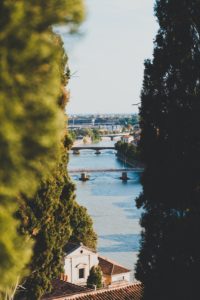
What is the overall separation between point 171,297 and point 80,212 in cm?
1472

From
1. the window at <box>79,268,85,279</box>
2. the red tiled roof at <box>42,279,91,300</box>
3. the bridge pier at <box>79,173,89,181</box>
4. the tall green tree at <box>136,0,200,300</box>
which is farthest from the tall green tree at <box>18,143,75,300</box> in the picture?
the bridge pier at <box>79,173,89,181</box>

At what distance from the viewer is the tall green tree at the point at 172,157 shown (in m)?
6.17

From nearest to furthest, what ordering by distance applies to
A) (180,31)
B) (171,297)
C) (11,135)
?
(11,135) → (171,297) → (180,31)

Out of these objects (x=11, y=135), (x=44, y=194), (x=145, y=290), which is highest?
(x=11, y=135)

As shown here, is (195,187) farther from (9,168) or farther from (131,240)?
(131,240)

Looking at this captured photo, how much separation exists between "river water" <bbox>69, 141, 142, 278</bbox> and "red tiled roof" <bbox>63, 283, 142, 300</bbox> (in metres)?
6.66

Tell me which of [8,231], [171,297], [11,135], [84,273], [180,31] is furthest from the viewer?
[84,273]

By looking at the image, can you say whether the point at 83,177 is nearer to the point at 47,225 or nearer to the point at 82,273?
the point at 82,273

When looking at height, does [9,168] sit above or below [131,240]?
above

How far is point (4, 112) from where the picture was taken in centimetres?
183

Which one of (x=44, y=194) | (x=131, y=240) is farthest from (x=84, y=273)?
(x=44, y=194)

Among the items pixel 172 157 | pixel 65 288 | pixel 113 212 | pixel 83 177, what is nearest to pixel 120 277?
pixel 65 288

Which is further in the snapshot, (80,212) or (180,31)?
(80,212)

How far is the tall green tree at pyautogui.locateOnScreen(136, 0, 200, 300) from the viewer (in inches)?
243
